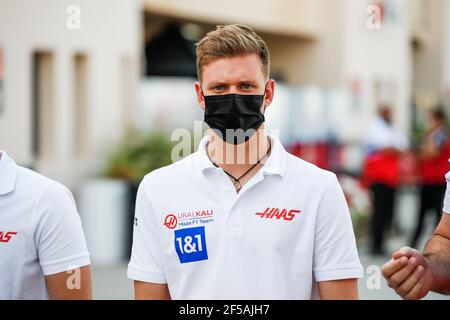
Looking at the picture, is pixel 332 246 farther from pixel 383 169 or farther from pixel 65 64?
pixel 65 64

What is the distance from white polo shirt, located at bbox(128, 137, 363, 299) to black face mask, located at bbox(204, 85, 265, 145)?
15 cm

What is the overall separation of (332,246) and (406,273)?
0.42m

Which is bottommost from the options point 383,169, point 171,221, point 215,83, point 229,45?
point 383,169

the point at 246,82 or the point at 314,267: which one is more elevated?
the point at 246,82

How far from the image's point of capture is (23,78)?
11.5 meters

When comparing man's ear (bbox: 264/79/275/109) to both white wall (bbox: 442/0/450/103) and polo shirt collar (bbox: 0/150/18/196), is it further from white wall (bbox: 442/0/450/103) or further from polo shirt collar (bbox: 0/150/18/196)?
white wall (bbox: 442/0/450/103)

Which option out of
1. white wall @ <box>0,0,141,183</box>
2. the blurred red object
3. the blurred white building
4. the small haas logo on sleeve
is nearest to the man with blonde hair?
the small haas logo on sleeve

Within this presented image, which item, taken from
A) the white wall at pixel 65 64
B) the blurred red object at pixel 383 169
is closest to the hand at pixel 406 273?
the white wall at pixel 65 64

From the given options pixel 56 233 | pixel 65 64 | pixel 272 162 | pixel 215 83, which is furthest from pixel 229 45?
pixel 65 64

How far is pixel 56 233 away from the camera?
3.22m

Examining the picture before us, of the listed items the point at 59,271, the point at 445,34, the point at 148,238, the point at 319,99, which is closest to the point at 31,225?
the point at 59,271

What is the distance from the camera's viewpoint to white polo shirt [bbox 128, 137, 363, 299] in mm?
3125

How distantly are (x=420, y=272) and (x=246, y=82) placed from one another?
939mm

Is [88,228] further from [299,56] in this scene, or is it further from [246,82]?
[299,56]
